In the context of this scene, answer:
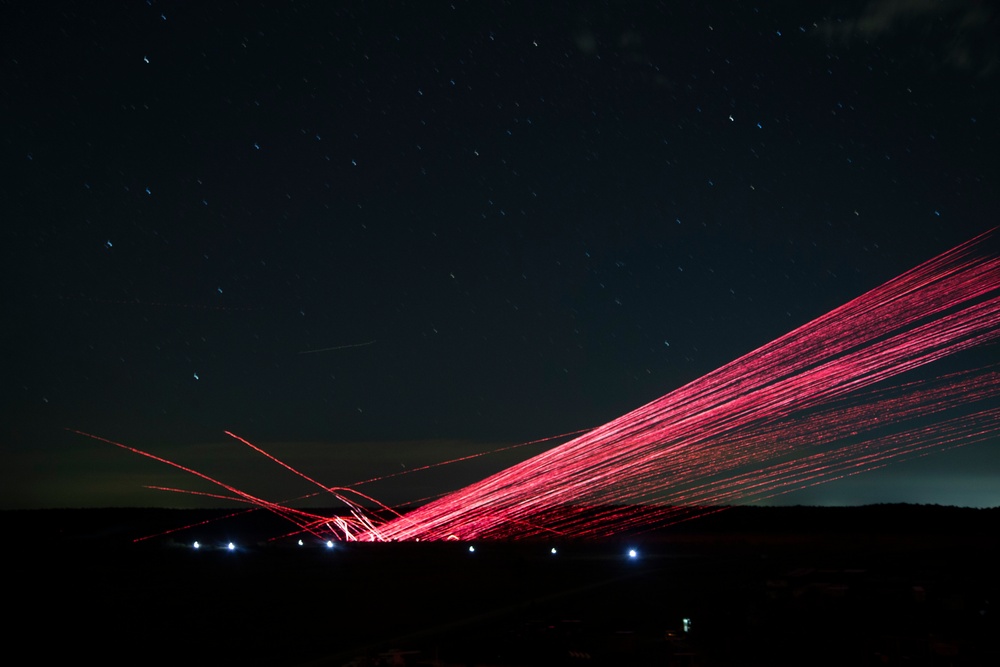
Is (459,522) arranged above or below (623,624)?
above

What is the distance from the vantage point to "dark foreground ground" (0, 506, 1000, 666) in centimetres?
1248

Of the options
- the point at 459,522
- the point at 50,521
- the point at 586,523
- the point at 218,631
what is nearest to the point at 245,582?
the point at 459,522

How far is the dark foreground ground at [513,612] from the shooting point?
12.5 m

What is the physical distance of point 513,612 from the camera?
16953 millimetres

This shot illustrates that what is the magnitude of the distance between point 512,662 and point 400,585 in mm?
12361

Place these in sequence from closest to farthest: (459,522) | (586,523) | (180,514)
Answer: (459,522)
(586,523)
(180,514)

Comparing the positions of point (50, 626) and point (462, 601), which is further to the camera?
point (462, 601)

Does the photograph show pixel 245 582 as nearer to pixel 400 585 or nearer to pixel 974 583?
pixel 400 585

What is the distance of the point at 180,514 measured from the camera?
111688 mm

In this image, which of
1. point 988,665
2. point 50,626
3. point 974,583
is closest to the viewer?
point 988,665

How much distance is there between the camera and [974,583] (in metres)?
19.2

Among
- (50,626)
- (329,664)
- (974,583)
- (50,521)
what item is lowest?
(974,583)

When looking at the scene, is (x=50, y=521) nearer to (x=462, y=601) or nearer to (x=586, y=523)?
(x=586, y=523)

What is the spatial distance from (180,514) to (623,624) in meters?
107
